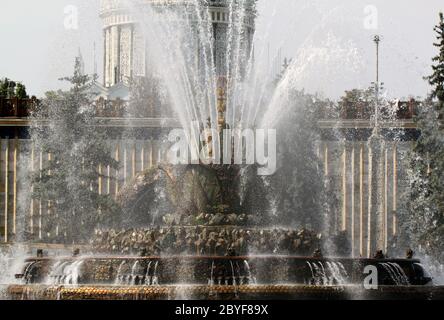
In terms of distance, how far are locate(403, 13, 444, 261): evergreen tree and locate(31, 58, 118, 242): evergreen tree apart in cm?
1153

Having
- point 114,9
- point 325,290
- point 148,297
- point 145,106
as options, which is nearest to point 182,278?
point 148,297

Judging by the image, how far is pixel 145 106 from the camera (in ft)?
218

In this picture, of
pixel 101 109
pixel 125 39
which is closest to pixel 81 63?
pixel 101 109

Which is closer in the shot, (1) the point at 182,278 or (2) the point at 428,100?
(1) the point at 182,278

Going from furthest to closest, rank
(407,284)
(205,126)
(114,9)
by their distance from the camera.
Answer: (114,9)
(205,126)
(407,284)

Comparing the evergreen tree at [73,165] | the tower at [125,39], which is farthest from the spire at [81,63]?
the tower at [125,39]

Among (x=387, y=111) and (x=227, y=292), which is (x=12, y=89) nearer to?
(x=387, y=111)

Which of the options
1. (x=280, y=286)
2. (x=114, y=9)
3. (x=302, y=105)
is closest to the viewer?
(x=280, y=286)

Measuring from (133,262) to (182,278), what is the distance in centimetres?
102

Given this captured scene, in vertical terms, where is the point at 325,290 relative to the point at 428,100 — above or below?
below

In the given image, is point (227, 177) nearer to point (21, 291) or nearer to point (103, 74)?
point (21, 291)

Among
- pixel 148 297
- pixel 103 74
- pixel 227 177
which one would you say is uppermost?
pixel 103 74

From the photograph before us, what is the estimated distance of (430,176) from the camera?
51.7 m

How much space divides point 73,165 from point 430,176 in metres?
13.8
